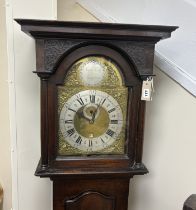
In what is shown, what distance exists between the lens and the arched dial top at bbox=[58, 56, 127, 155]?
93 cm

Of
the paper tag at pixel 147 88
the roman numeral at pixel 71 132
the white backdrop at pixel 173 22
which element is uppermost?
the white backdrop at pixel 173 22

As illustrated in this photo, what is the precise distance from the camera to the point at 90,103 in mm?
956

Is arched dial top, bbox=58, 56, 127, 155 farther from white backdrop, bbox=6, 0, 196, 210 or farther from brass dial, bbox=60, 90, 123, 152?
white backdrop, bbox=6, 0, 196, 210

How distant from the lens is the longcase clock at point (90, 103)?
2.91 feet

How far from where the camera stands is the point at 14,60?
115 cm

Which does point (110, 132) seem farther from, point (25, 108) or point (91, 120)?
point (25, 108)

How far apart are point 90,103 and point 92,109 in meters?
0.03

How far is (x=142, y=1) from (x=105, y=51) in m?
0.53

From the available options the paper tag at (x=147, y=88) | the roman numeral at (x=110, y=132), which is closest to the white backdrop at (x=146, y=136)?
the paper tag at (x=147, y=88)

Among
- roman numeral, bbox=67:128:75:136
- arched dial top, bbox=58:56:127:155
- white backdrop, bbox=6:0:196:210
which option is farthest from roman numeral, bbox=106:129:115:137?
white backdrop, bbox=6:0:196:210

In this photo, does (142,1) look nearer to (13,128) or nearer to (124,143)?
(124,143)

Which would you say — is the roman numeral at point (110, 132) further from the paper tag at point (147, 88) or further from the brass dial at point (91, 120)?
the paper tag at point (147, 88)

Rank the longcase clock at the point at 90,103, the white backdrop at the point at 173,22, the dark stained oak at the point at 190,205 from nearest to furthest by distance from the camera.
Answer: the dark stained oak at the point at 190,205
the longcase clock at the point at 90,103
the white backdrop at the point at 173,22

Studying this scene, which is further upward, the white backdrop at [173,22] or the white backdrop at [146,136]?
the white backdrop at [173,22]
